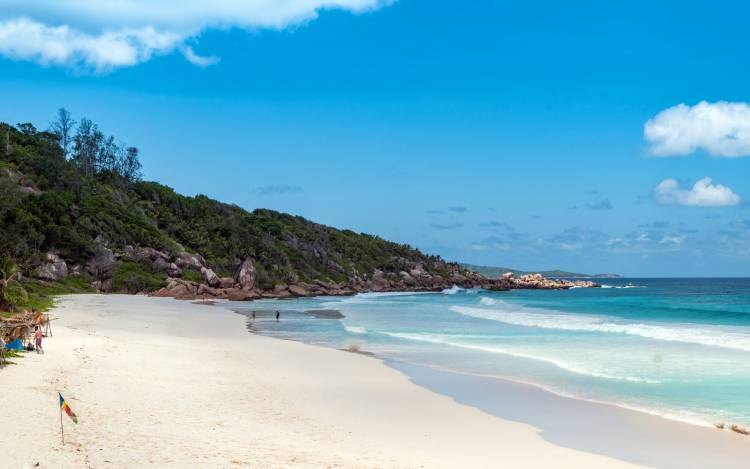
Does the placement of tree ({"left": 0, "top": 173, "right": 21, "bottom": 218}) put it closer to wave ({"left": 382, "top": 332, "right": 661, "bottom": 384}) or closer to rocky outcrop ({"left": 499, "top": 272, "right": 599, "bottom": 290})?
wave ({"left": 382, "top": 332, "right": 661, "bottom": 384})

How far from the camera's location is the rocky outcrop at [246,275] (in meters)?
76.2

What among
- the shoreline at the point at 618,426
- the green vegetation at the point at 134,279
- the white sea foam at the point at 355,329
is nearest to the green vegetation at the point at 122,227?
the green vegetation at the point at 134,279

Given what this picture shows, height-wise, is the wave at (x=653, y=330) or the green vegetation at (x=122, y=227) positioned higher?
the green vegetation at (x=122, y=227)

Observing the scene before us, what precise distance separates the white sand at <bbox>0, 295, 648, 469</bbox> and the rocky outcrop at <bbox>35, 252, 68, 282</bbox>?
3594cm

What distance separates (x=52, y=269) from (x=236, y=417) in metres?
49.7

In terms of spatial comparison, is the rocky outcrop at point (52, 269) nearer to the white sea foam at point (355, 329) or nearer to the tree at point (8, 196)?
the tree at point (8, 196)

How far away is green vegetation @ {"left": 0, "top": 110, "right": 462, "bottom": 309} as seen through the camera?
189 feet

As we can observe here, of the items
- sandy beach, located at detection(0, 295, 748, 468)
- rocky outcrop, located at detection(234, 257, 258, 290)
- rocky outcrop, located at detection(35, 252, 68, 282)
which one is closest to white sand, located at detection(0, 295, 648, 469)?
sandy beach, located at detection(0, 295, 748, 468)

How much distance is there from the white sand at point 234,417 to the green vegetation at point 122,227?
18.9m

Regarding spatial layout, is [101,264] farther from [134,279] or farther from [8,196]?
[8,196]

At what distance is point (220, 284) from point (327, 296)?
17211 millimetres

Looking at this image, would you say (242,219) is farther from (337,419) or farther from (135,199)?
(337,419)

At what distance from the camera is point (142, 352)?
814 inches

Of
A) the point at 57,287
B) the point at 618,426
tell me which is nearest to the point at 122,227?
the point at 57,287
